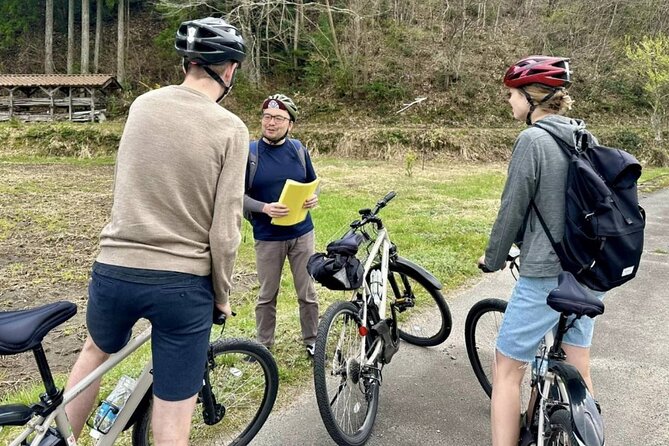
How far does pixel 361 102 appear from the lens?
28.2 meters

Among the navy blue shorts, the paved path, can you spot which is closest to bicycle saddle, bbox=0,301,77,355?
the navy blue shorts

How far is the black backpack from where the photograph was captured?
206 cm

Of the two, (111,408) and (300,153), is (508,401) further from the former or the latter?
(300,153)

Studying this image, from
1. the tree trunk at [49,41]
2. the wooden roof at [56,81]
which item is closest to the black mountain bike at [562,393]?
the wooden roof at [56,81]

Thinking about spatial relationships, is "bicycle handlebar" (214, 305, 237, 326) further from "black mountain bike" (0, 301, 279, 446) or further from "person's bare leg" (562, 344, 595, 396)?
"person's bare leg" (562, 344, 595, 396)

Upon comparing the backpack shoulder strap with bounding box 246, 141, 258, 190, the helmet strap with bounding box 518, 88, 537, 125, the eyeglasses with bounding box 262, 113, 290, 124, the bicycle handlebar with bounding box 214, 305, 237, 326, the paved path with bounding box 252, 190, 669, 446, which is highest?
the helmet strap with bounding box 518, 88, 537, 125

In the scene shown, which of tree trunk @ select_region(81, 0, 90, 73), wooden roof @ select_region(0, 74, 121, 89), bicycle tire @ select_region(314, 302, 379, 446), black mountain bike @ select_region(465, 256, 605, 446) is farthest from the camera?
tree trunk @ select_region(81, 0, 90, 73)

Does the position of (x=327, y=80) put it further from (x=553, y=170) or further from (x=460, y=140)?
(x=553, y=170)

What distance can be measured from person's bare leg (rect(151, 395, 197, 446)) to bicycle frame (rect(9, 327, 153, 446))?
247 millimetres

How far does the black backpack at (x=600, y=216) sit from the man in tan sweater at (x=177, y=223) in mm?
1414

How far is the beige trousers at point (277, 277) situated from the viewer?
3.74 m

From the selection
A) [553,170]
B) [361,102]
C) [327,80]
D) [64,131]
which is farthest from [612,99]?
[553,170]

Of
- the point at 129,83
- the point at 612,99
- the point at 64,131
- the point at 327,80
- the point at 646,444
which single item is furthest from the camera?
the point at 129,83

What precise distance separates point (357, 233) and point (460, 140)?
20206 mm
